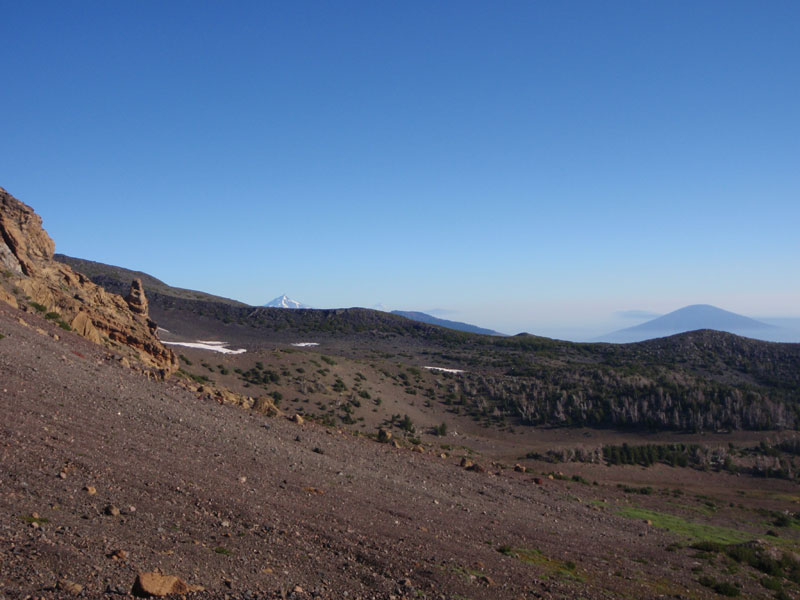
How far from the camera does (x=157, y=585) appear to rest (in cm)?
545

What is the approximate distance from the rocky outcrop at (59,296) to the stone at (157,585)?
13.7 meters

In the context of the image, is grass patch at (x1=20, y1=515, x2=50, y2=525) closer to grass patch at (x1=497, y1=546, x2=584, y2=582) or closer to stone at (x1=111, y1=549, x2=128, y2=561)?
stone at (x1=111, y1=549, x2=128, y2=561)

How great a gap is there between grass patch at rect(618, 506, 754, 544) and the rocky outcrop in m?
17.5

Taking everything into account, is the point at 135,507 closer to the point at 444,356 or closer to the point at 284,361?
the point at 284,361

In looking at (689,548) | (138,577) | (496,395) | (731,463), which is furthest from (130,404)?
(496,395)

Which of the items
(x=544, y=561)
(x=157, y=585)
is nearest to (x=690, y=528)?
(x=544, y=561)

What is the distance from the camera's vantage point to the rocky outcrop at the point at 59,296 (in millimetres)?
19266

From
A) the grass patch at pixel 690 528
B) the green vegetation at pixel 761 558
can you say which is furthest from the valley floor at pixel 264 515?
the green vegetation at pixel 761 558

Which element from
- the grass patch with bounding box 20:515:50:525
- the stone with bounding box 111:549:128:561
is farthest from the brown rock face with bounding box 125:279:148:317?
the stone with bounding box 111:549:128:561

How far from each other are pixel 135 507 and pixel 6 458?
207 centimetres

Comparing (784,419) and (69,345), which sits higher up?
(69,345)

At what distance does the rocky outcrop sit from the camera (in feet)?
63.2

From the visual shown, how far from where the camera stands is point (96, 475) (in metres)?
8.38

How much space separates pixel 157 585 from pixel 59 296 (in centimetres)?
1854
